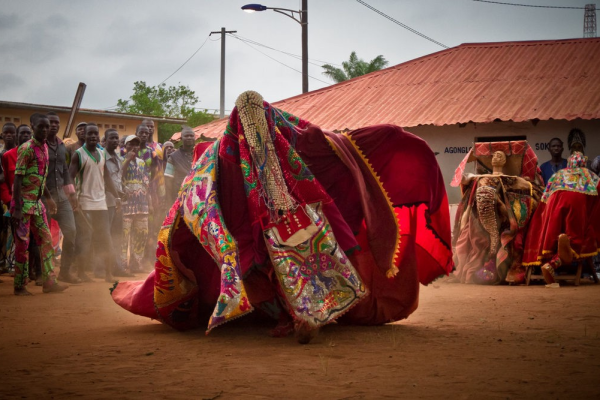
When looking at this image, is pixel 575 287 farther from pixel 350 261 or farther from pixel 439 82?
pixel 439 82

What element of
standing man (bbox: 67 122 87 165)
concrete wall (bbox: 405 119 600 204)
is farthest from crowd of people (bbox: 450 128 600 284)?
concrete wall (bbox: 405 119 600 204)

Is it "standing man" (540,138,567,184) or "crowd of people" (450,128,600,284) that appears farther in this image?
"standing man" (540,138,567,184)

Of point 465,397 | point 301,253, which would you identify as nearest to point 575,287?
point 301,253

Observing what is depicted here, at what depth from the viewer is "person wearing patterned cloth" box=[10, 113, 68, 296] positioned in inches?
357

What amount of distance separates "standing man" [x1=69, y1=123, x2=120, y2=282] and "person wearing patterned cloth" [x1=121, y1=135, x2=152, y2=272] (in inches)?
32.8

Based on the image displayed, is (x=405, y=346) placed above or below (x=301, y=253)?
below

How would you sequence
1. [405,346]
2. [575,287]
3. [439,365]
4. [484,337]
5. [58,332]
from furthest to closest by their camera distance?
[575,287] < [58,332] < [484,337] < [405,346] < [439,365]

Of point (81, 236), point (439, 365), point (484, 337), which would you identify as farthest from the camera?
point (81, 236)

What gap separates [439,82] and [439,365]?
58.4ft

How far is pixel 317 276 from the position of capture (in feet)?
18.7

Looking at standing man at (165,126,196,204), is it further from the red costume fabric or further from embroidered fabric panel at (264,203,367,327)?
embroidered fabric panel at (264,203,367,327)

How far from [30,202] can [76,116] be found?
1877 cm

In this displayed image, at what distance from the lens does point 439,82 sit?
2177 centimetres

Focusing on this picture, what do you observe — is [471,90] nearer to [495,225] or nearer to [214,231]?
[495,225]
